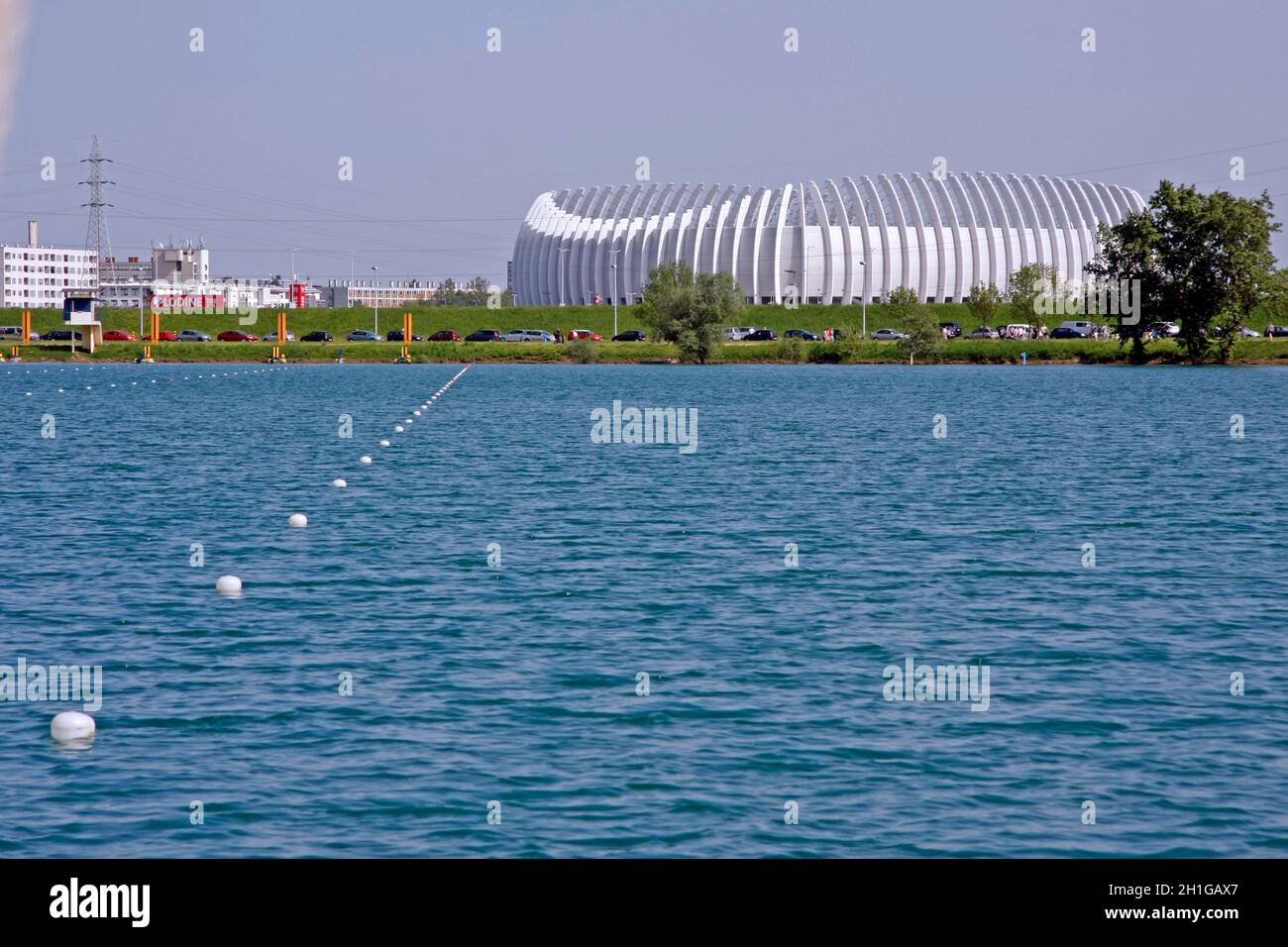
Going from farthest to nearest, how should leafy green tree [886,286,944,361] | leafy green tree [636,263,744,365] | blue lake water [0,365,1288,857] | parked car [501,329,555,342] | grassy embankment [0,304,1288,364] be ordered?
parked car [501,329,555,342] < leafy green tree [886,286,944,361] < leafy green tree [636,263,744,365] < grassy embankment [0,304,1288,364] < blue lake water [0,365,1288,857]

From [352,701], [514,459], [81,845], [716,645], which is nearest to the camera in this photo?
[81,845]

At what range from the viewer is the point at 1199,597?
989 inches

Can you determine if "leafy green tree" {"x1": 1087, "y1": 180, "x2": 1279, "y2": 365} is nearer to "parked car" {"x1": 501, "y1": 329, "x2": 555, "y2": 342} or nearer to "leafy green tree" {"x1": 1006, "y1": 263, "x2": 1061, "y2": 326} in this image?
"leafy green tree" {"x1": 1006, "y1": 263, "x2": 1061, "y2": 326}

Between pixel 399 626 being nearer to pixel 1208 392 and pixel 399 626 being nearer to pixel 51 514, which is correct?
pixel 51 514

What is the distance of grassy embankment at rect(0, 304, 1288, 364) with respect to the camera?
441ft

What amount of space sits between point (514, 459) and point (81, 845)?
3727cm

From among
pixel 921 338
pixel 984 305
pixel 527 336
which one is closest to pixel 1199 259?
pixel 921 338

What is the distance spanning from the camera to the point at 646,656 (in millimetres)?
20469

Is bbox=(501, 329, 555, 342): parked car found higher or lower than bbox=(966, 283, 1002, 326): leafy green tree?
lower

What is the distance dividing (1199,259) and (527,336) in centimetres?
6813

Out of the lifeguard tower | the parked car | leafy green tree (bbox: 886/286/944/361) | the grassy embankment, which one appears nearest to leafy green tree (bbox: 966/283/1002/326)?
the grassy embankment

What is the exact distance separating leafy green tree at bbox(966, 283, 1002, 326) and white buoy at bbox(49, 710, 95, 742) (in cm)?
16178
